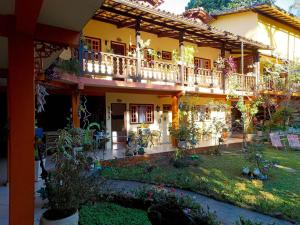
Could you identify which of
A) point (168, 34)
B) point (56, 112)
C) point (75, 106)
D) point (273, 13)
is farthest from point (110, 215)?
point (273, 13)

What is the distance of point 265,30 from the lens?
21.7 meters

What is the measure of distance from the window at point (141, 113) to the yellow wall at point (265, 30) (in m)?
10.2

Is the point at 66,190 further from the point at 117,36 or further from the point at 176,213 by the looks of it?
the point at 117,36

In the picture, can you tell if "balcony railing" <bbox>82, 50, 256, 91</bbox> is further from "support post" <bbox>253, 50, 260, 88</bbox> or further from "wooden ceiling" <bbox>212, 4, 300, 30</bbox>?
"wooden ceiling" <bbox>212, 4, 300, 30</bbox>

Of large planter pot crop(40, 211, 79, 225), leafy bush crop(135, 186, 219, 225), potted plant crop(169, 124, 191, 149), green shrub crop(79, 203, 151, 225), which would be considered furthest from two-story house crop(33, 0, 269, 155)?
large planter pot crop(40, 211, 79, 225)

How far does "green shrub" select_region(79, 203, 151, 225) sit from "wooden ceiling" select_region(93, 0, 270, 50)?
262 inches

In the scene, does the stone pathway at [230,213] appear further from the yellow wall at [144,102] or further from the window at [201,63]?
the window at [201,63]

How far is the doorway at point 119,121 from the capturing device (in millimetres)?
14211

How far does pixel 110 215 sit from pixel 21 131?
266 centimetres

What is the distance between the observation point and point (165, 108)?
651 inches

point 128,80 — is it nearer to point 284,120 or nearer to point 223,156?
point 223,156

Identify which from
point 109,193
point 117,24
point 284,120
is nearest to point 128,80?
point 117,24

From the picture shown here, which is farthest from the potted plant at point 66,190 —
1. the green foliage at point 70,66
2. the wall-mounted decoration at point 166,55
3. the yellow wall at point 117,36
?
the wall-mounted decoration at point 166,55

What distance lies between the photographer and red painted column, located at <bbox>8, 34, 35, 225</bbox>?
336 centimetres
